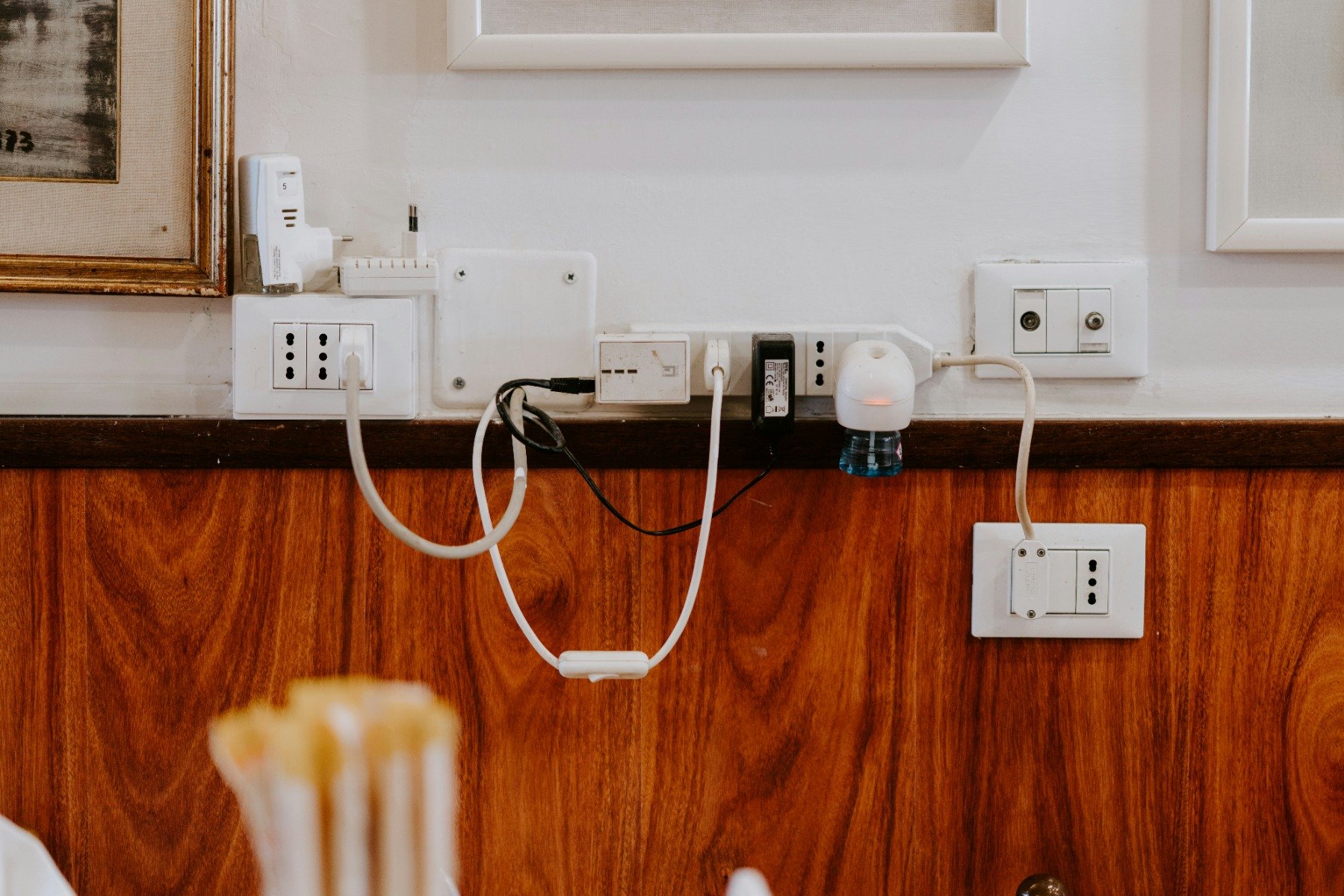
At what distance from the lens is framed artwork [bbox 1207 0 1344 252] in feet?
2.49

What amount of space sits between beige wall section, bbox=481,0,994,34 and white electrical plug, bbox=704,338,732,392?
0.85ft

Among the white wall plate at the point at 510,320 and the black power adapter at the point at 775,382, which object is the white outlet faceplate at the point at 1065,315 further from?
the white wall plate at the point at 510,320

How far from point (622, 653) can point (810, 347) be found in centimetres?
30

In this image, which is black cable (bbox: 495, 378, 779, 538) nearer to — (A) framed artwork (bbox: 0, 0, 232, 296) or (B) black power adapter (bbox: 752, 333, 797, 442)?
(B) black power adapter (bbox: 752, 333, 797, 442)

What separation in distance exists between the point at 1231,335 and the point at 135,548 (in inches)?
37.6

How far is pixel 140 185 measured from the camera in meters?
0.75

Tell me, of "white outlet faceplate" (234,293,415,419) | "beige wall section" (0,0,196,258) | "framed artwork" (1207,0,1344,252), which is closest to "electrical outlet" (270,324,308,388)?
"white outlet faceplate" (234,293,415,419)

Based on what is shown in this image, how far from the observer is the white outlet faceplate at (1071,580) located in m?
0.78

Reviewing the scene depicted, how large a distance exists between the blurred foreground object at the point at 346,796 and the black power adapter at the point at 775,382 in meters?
0.44

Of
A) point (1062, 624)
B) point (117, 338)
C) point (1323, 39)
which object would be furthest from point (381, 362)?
point (1323, 39)

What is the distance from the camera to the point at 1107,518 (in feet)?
2.57

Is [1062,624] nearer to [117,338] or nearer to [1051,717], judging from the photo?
[1051,717]

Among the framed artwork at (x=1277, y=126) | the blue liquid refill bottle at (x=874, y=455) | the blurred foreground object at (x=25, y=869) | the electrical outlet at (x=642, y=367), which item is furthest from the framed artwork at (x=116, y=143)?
the framed artwork at (x=1277, y=126)

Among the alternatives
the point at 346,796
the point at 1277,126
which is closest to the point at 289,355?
the point at 346,796
